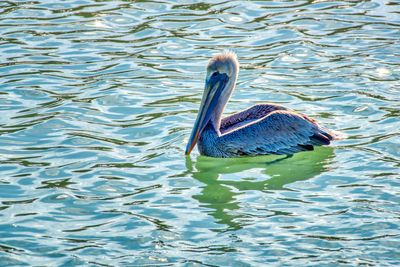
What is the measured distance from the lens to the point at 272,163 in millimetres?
7531

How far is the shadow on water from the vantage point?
6441mm

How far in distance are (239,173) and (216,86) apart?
3.88ft

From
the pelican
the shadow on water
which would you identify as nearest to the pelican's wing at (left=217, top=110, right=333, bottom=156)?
the pelican

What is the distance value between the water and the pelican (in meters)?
0.15

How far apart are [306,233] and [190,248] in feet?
3.29

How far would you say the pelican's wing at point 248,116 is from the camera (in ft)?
25.8

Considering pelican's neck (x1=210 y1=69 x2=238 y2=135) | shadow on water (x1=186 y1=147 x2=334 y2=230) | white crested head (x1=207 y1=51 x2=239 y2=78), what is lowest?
shadow on water (x1=186 y1=147 x2=334 y2=230)

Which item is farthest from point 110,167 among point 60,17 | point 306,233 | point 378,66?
point 60,17

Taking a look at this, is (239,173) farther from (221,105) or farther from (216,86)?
(216,86)

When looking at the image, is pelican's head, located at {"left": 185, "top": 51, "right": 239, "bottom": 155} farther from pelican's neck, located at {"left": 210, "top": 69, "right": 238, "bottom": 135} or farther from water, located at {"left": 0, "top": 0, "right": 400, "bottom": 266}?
water, located at {"left": 0, "top": 0, "right": 400, "bottom": 266}

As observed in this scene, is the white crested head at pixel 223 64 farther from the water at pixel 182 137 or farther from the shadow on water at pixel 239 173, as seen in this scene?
the shadow on water at pixel 239 173

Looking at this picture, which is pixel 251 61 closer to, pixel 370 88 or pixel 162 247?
pixel 370 88

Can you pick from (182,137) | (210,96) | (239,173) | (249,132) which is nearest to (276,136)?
(249,132)

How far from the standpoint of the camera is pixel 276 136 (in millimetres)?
7582
